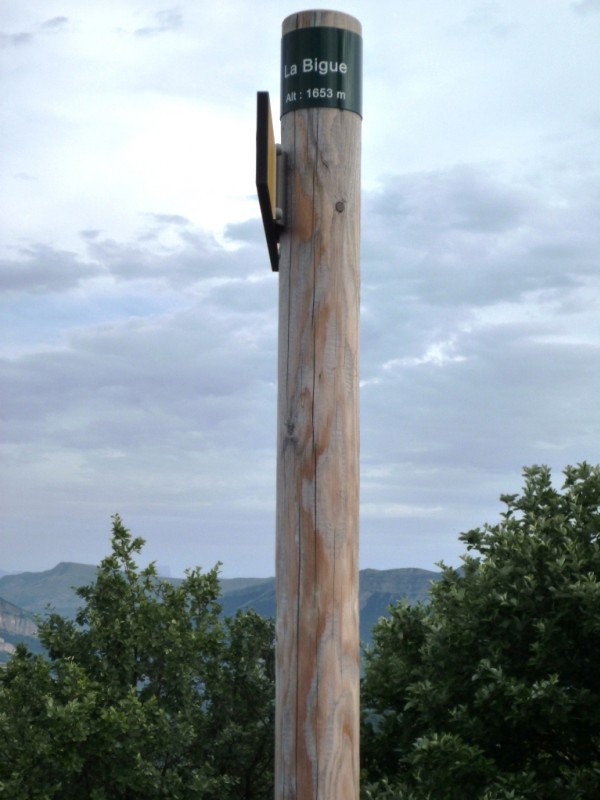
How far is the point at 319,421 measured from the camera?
443cm

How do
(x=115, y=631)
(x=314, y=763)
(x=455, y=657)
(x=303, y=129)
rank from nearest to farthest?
(x=314, y=763)
(x=303, y=129)
(x=455, y=657)
(x=115, y=631)

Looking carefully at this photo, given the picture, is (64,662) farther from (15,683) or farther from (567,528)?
(567,528)

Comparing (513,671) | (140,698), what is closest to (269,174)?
(513,671)

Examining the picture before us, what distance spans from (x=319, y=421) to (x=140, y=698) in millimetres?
11738

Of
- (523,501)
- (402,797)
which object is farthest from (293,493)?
(523,501)

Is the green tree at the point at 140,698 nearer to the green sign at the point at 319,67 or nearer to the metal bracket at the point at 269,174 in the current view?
the metal bracket at the point at 269,174

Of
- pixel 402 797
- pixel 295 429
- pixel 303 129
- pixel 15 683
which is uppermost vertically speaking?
pixel 303 129

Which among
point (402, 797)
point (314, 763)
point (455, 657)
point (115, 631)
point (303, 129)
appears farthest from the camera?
point (115, 631)

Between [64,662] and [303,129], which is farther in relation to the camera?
[64,662]

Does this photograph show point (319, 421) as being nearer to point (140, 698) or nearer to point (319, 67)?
point (319, 67)

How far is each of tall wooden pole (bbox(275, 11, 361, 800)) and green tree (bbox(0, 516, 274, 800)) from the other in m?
9.55

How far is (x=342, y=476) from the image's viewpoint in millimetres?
4430

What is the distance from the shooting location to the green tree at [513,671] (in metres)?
10.9

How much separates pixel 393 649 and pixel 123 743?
12.7ft
